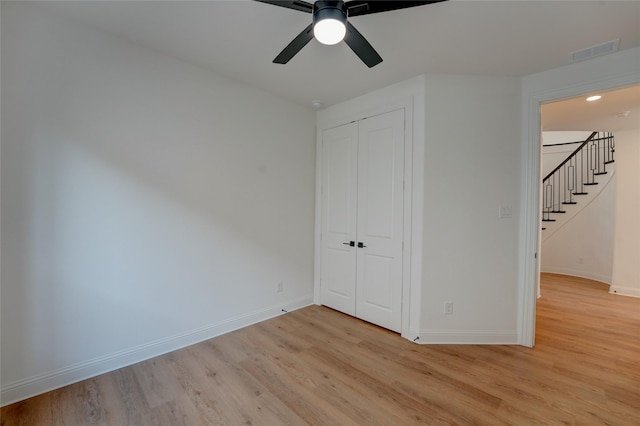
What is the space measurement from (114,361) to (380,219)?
2.74m

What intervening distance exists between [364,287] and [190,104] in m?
2.67

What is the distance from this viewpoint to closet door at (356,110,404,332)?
2.92 meters

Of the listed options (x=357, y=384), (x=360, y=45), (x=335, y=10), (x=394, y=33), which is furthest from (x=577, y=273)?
(x=335, y=10)

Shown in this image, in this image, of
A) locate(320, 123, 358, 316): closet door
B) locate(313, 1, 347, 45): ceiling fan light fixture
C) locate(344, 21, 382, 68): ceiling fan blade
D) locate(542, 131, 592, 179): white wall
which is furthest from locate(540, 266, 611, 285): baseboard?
locate(313, 1, 347, 45): ceiling fan light fixture

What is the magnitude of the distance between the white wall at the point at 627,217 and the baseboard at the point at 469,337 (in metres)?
3.33

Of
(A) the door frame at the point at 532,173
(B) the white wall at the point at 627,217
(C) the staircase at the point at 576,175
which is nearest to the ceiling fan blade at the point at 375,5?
(A) the door frame at the point at 532,173

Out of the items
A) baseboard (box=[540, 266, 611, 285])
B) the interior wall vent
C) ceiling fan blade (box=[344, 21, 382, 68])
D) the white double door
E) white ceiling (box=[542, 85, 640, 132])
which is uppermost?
the interior wall vent

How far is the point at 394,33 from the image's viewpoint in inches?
81.0

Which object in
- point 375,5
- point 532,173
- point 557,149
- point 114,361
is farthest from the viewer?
point 557,149

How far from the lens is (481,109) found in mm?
2699

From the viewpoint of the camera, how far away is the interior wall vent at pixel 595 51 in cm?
214

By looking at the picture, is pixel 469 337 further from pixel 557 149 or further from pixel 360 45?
pixel 557 149

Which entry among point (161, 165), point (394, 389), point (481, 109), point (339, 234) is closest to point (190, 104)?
point (161, 165)

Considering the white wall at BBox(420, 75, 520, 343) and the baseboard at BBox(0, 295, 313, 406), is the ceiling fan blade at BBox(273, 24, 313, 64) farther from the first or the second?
the baseboard at BBox(0, 295, 313, 406)
